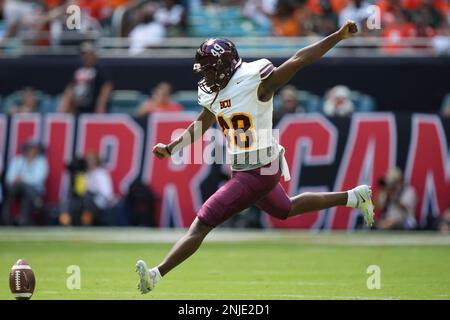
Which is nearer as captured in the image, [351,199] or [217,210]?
[217,210]

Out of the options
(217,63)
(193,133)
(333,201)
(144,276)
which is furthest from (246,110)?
(144,276)

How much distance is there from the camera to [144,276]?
9.30m

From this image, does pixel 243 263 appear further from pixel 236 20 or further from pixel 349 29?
pixel 236 20

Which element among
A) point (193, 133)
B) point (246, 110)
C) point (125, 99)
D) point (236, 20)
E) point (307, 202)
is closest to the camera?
point (246, 110)

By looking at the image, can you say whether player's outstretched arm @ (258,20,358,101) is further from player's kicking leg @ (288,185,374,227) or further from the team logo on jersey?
player's kicking leg @ (288,185,374,227)

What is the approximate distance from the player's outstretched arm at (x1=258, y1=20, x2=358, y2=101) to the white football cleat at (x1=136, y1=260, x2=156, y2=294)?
74.3 inches

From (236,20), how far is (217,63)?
1144 centimetres

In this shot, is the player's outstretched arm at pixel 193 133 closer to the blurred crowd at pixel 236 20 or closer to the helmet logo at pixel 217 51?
the helmet logo at pixel 217 51

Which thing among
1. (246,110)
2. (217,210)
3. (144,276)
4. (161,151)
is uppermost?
(246,110)

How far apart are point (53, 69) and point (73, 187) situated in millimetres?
2697

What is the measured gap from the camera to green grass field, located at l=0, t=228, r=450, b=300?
10.5 meters

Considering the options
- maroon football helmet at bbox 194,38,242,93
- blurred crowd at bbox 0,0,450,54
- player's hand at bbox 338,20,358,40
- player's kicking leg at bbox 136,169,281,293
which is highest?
blurred crowd at bbox 0,0,450,54

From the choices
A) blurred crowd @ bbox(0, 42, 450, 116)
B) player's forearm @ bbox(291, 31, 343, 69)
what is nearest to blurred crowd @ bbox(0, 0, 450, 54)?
blurred crowd @ bbox(0, 42, 450, 116)
